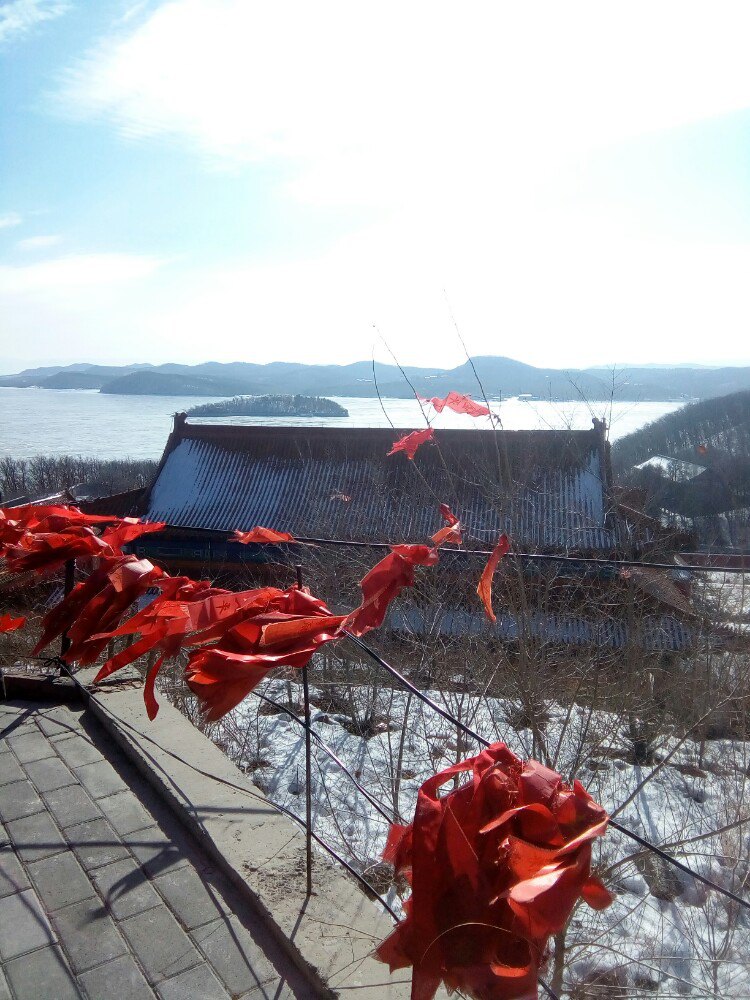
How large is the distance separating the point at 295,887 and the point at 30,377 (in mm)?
90962

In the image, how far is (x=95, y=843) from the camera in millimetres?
Answer: 2553

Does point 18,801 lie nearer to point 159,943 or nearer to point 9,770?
point 9,770

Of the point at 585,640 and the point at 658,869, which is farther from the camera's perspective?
the point at 585,640

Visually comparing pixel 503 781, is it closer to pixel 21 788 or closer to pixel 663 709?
pixel 21 788

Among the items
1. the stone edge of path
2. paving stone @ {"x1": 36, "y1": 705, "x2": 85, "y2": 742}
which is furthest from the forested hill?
the stone edge of path

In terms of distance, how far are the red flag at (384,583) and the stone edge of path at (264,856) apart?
104 cm

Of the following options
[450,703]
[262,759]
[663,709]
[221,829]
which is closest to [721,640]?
[663,709]

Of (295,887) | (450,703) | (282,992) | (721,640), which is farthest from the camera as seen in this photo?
(721,640)

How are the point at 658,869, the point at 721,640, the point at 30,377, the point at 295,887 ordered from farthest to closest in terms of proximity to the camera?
the point at 30,377
the point at 721,640
the point at 658,869
the point at 295,887

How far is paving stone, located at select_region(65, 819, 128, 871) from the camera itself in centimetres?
246

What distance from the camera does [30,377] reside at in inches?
3248

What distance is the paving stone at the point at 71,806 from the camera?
2699 mm

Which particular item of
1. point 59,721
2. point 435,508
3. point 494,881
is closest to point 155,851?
point 59,721

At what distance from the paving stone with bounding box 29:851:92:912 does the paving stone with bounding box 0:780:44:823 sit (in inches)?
13.7
